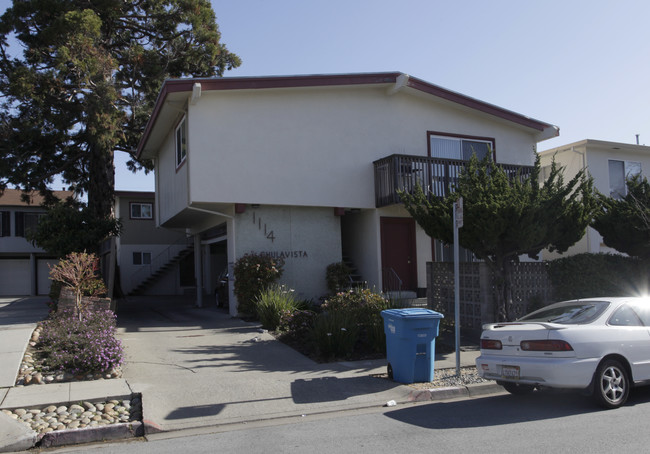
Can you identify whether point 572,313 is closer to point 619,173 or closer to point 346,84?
point 346,84

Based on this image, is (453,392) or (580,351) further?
(453,392)

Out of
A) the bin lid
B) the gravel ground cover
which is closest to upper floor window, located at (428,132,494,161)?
the gravel ground cover

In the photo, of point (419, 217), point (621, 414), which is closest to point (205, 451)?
point (621, 414)

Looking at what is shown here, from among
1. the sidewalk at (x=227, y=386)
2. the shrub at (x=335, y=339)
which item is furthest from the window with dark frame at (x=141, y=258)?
the shrub at (x=335, y=339)

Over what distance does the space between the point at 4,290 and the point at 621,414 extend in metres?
33.1

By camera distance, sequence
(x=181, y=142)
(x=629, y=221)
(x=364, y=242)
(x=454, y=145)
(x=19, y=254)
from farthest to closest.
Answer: (x=19, y=254) < (x=454, y=145) < (x=364, y=242) < (x=181, y=142) < (x=629, y=221)

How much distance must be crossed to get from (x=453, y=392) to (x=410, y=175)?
8.99 meters

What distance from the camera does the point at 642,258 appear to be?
13.6m

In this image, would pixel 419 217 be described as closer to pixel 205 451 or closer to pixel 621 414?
pixel 621 414

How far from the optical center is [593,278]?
12422 mm

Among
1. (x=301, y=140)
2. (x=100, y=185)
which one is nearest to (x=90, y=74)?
(x=100, y=185)

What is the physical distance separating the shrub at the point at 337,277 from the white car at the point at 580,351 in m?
8.51

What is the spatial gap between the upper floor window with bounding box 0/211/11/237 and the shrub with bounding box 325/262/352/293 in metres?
23.1

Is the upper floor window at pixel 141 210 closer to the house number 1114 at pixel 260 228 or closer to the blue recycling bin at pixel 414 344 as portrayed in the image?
the house number 1114 at pixel 260 228
